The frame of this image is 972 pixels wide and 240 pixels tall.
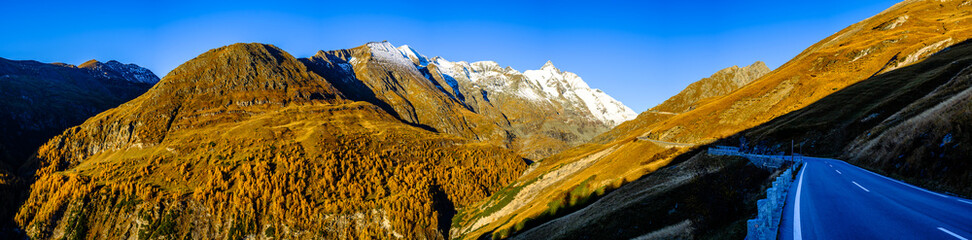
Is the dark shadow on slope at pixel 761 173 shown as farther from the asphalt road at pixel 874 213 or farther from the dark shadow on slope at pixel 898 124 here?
the asphalt road at pixel 874 213

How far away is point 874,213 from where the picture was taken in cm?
1450

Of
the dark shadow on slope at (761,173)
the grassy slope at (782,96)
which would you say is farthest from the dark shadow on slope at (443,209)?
the dark shadow on slope at (761,173)

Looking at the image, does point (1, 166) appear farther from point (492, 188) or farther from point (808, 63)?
point (808, 63)

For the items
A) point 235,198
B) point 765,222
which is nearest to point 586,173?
point 765,222

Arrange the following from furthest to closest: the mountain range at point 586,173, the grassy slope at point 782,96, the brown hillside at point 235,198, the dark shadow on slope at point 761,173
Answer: the brown hillside at point 235,198 → the grassy slope at point 782,96 → the mountain range at point 586,173 → the dark shadow on slope at point 761,173

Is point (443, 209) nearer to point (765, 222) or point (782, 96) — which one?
point (782, 96)

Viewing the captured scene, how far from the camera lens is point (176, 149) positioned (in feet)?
614

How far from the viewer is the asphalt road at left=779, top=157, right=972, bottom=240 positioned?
11.9 meters

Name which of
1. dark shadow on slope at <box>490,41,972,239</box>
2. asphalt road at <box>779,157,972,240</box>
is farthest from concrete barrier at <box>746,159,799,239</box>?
dark shadow on slope at <box>490,41,972,239</box>

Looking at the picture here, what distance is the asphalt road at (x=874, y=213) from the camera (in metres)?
11.9

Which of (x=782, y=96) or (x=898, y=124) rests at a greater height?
(x=782, y=96)

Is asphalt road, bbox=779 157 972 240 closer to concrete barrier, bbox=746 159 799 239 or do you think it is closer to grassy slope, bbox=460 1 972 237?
concrete barrier, bbox=746 159 799 239

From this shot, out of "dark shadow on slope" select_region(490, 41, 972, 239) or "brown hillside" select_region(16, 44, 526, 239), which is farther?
"brown hillside" select_region(16, 44, 526, 239)

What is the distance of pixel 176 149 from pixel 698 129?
9503 inches
